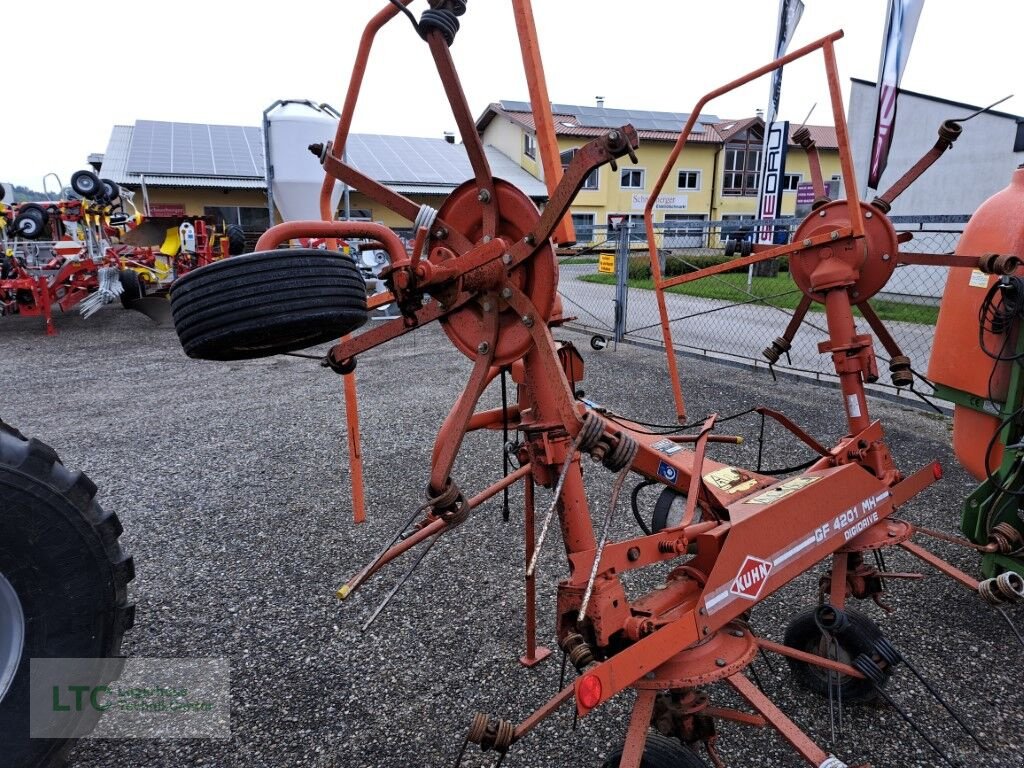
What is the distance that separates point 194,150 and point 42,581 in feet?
86.3

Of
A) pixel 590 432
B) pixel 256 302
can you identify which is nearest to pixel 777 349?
pixel 590 432

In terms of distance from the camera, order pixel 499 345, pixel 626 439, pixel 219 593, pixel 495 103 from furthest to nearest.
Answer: pixel 495 103 < pixel 219 593 < pixel 499 345 < pixel 626 439

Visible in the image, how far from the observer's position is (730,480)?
243 cm

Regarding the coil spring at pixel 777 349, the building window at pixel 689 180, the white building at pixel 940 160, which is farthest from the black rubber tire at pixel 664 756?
the building window at pixel 689 180

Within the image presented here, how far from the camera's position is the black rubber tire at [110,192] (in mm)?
11211

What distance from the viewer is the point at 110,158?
24.0 m

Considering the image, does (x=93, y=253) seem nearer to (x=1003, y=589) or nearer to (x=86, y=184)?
(x=86, y=184)

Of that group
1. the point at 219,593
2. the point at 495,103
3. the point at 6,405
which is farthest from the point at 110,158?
the point at 219,593

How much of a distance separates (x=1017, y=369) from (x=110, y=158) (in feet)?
95.7

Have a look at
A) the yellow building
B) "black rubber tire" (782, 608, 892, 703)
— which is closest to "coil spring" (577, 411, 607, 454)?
"black rubber tire" (782, 608, 892, 703)

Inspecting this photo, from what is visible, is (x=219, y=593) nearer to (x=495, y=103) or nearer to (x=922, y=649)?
(x=922, y=649)

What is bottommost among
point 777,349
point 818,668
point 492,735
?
point 818,668

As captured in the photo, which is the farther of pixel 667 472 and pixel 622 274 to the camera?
pixel 622 274

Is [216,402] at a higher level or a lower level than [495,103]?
lower
